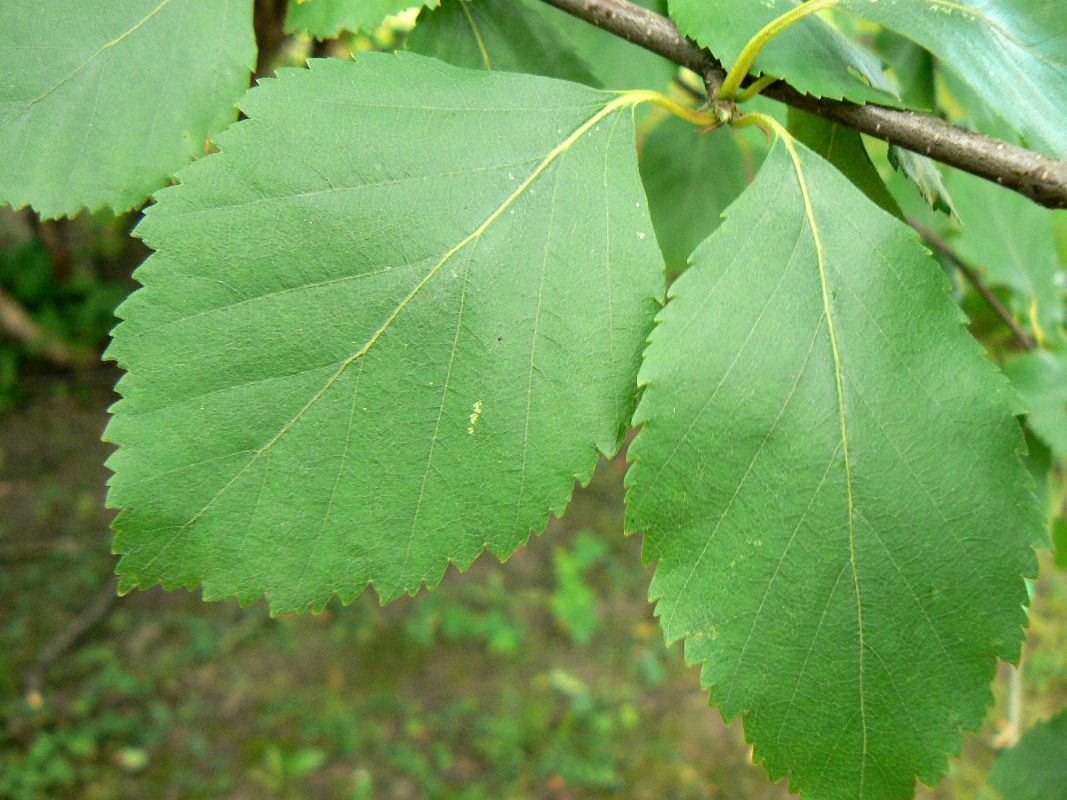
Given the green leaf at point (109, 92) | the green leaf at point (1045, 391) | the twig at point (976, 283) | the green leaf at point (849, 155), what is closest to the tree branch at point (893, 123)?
the green leaf at point (849, 155)

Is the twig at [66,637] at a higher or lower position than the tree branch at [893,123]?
lower

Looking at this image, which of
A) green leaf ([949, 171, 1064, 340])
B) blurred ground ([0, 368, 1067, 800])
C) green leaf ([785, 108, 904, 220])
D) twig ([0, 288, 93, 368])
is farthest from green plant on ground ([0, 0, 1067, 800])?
twig ([0, 288, 93, 368])

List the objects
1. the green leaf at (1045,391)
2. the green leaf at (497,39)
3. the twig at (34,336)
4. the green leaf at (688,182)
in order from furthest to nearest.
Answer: the twig at (34,336) → the green leaf at (688,182) → the green leaf at (1045,391) → the green leaf at (497,39)

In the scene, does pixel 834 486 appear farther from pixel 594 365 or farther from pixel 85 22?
pixel 85 22

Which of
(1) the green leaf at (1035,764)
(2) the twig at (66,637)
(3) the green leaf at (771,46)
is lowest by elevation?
(2) the twig at (66,637)

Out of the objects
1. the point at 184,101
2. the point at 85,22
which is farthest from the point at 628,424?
the point at 85,22

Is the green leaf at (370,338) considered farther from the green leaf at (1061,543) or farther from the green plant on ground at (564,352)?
the green leaf at (1061,543)

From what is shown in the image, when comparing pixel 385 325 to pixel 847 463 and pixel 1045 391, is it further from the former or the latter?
pixel 1045 391

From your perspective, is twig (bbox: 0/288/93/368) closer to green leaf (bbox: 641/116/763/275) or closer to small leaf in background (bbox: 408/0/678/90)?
green leaf (bbox: 641/116/763/275)
